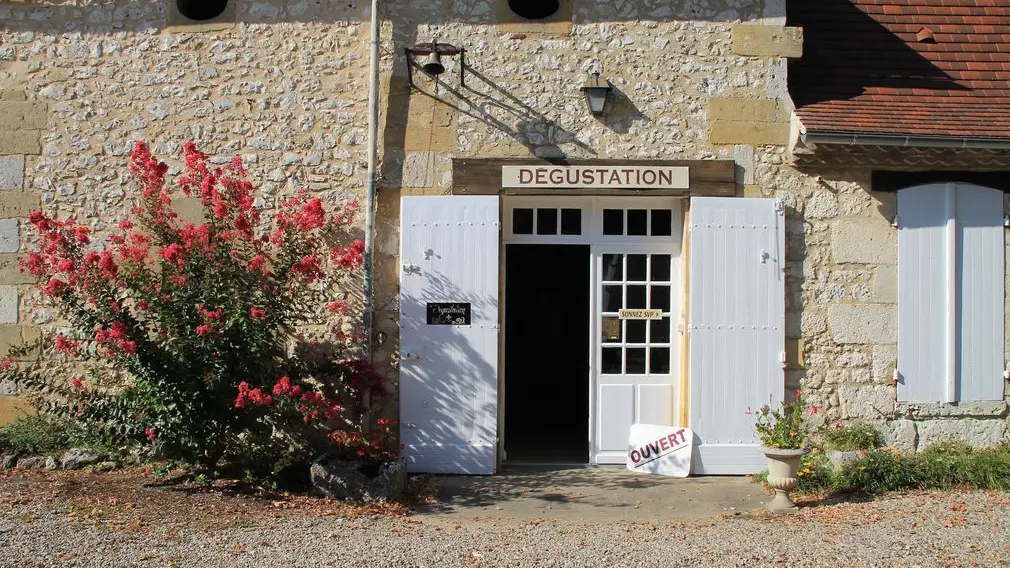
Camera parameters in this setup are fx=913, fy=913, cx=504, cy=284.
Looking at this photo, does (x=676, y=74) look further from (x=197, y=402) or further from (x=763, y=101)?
(x=197, y=402)

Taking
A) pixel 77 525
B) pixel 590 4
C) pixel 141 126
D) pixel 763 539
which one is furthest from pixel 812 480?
pixel 141 126

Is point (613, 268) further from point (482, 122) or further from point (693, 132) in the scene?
point (482, 122)

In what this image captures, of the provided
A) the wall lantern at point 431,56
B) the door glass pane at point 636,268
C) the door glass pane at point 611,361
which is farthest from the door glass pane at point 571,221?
the wall lantern at point 431,56

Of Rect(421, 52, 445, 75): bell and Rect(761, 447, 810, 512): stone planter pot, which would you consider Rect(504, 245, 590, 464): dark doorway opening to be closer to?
Rect(421, 52, 445, 75): bell

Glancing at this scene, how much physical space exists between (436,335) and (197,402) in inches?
69.3

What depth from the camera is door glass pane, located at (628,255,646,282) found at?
23.2ft

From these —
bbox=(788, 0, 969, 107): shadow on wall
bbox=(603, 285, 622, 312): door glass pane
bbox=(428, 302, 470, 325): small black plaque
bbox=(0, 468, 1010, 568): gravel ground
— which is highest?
bbox=(788, 0, 969, 107): shadow on wall

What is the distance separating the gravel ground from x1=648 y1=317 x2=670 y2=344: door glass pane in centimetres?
168

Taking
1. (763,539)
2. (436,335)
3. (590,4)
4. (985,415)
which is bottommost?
(763,539)

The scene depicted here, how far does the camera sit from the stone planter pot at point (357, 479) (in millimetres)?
5891

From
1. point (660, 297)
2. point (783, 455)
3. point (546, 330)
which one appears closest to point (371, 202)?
point (660, 297)

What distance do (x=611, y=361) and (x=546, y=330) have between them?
4292 millimetres

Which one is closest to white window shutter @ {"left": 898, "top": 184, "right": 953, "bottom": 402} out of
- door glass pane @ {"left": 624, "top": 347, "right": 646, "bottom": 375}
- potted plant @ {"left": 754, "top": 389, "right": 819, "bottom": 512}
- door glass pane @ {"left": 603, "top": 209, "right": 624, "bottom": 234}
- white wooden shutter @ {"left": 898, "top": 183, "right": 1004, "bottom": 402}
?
white wooden shutter @ {"left": 898, "top": 183, "right": 1004, "bottom": 402}

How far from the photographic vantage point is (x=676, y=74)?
688 centimetres
